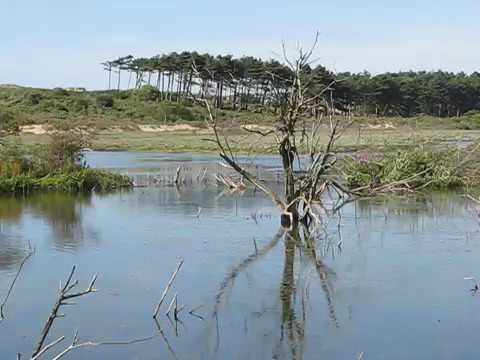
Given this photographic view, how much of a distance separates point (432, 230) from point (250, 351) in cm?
841

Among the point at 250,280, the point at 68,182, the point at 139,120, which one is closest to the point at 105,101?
the point at 139,120

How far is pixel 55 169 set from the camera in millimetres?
24078

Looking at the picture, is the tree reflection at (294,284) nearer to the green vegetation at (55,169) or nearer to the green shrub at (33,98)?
the green vegetation at (55,169)

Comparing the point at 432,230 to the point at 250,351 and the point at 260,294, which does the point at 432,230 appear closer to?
the point at 260,294

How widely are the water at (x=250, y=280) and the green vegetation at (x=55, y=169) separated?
13.2 feet

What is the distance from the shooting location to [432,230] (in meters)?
15.6

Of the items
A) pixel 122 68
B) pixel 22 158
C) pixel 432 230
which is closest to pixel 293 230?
pixel 432 230

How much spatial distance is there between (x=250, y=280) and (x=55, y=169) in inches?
555

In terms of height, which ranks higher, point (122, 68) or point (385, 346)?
point (122, 68)

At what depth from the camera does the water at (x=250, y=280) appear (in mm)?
8336

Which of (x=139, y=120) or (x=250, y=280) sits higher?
(x=139, y=120)

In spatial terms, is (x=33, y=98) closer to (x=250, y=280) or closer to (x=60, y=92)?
(x=60, y=92)

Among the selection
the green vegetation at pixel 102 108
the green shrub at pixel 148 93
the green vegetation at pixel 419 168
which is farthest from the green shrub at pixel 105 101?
the green vegetation at pixel 419 168

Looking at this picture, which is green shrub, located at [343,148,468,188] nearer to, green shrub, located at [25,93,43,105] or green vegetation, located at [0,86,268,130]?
green vegetation, located at [0,86,268,130]
